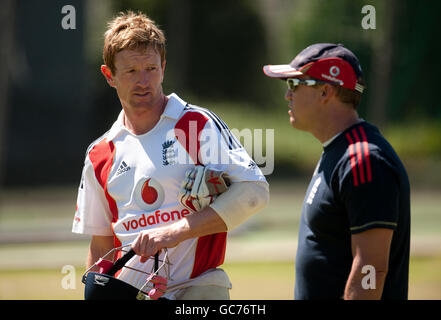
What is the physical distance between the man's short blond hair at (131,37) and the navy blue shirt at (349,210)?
43.3 inches

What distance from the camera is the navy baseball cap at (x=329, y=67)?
377cm

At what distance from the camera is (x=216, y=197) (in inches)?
152


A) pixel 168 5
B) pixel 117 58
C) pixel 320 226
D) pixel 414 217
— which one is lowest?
A: pixel 414 217

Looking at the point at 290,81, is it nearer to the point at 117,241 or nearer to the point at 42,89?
the point at 117,241

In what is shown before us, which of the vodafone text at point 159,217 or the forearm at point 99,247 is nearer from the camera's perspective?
the vodafone text at point 159,217

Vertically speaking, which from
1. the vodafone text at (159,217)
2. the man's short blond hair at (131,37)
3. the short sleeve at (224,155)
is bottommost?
the vodafone text at (159,217)

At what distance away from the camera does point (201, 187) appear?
3.73m

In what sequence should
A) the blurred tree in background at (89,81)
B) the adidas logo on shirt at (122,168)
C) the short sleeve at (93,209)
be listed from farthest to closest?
1. the blurred tree in background at (89,81)
2. the short sleeve at (93,209)
3. the adidas logo on shirt at (122,168)

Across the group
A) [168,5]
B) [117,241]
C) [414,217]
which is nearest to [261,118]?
[168,5]

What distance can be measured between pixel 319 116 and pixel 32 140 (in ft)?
90.5
